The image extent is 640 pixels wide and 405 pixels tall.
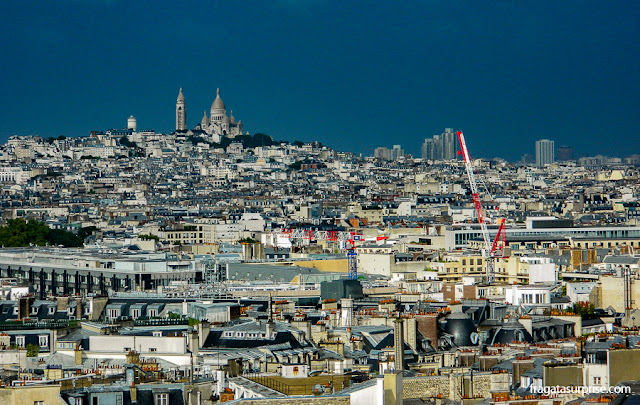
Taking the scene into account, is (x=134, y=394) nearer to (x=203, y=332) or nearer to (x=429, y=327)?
(x=203, y=332)

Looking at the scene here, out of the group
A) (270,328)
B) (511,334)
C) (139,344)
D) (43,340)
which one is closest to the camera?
(139,344)

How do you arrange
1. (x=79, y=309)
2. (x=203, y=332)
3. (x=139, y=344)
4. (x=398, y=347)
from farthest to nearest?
(x=79, y=309)
(x=203, y=332)
(x=139, y=344)
(x=398, y=347)

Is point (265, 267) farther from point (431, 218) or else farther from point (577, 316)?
point (431, 218)

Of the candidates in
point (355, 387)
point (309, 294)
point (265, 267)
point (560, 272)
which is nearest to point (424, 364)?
point (355, 387)

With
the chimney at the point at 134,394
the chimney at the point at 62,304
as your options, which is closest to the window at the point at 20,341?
the chimney at the point at 62,304

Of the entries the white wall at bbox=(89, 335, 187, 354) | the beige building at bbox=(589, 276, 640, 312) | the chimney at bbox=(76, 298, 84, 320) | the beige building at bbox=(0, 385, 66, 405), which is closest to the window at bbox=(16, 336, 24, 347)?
the white wall at bbox=(89, 335, 187, 354)

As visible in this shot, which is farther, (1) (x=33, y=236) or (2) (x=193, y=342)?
(1) (x=33, y=236)

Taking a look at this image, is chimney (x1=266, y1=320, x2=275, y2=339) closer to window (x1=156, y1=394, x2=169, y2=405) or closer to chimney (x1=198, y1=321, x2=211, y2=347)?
chimney (x1=198, y1=321, x2=211, y2=347)

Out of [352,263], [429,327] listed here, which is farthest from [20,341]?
[352,263]

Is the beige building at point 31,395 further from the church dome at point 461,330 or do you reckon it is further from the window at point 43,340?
the church dome at point 461,330
